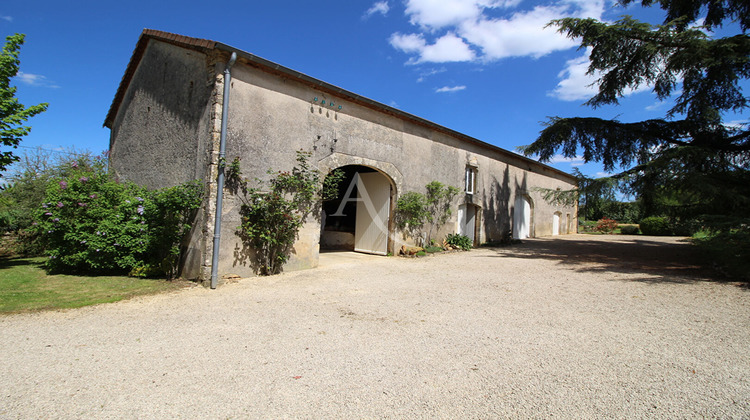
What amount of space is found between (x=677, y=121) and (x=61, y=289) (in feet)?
49.9

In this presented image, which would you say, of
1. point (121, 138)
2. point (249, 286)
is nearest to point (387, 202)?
point (249, 286)

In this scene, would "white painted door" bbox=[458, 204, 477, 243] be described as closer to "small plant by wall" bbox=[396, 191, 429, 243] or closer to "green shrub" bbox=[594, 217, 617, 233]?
"small plant by wall" bbox=[396, 191, 429, 243]

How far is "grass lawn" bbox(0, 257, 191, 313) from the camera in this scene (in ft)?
15.8

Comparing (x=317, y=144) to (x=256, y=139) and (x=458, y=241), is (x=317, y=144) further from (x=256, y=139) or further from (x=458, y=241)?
(x=458, y=241)

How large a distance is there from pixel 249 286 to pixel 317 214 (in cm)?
223

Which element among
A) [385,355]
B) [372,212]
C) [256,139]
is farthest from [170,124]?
[385,355]

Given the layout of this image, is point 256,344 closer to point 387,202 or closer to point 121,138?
point 387,202

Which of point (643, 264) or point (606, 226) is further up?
point (606, 226)

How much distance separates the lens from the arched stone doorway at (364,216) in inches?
401

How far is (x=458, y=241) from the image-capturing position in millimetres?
11898

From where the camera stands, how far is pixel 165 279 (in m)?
6.56

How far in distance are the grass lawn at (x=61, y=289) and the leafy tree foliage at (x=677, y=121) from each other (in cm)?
1110

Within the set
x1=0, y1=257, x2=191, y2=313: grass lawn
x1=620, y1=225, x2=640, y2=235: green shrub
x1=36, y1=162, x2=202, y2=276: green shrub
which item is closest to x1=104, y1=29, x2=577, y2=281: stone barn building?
x1=36, y1=162, x2=202, y2=276: green shrub

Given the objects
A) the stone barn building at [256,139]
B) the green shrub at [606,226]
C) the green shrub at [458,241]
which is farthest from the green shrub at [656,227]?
the green shrub at [458,241]
